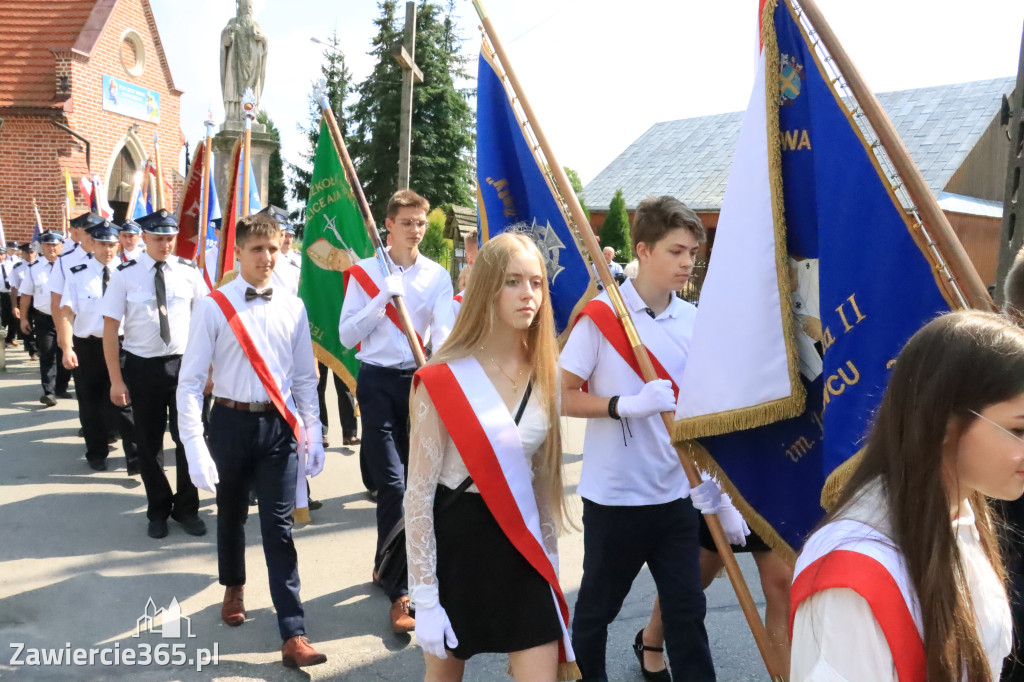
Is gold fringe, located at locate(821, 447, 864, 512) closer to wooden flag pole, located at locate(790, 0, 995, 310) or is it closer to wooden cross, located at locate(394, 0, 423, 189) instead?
wooden flag pole, located at locate(790, 0, 995, 310)

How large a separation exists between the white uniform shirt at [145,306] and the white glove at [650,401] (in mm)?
4264

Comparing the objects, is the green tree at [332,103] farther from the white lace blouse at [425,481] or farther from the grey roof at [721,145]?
the white lace blouse at [425,481]

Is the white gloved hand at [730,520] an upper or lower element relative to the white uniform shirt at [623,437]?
lower

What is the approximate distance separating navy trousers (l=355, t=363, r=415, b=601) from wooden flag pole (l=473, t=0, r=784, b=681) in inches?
69.6

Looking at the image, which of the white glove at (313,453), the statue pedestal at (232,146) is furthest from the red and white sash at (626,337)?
the statue pedestal at (232,146)

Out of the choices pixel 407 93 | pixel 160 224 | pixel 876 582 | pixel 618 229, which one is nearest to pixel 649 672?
pixel 876 582

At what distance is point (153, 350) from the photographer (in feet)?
20.2

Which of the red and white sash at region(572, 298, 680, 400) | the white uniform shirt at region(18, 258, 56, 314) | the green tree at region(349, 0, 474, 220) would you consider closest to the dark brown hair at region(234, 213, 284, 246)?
the red and white sash at region(572, 298, 680, 400)

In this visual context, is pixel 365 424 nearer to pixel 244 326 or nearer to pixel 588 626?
pixel 244 326

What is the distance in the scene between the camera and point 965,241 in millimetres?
24172

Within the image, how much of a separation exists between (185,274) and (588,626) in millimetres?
4645

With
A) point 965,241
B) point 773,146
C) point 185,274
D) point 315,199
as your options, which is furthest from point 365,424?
point 965,241

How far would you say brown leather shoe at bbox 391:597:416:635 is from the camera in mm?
4359

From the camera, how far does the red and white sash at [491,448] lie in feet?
8.57
